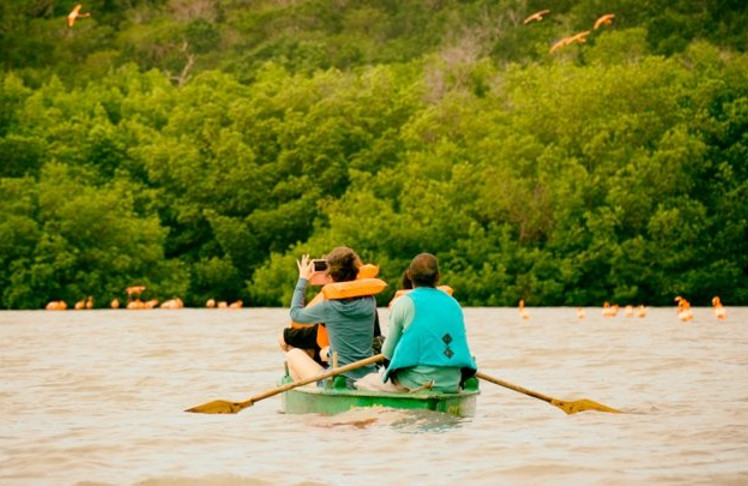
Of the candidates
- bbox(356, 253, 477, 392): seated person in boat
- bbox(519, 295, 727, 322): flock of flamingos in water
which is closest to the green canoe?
bbox(356, 253, 477, 392): seated person in boat

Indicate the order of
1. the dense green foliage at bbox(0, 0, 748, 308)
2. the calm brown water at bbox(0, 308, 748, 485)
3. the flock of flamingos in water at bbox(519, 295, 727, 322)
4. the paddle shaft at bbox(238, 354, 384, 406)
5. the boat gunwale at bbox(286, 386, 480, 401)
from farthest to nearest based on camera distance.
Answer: the dense green foliage at bbox(0, 0, 748, 308) < the flock of flamingos in water at bbox(519, 295, 727, 322) < the paddle shaft at bbox(238, 354, 384, 406) < the boat gunwale at bbox(286, 386, 480, 401) < the calm brown water at bbox(0, 308, 748, 485)

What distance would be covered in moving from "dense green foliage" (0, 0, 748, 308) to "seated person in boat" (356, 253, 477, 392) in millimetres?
32839

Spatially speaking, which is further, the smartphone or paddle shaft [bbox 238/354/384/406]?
the smartphone

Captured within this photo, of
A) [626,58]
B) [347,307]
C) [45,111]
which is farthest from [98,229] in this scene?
[347,307]

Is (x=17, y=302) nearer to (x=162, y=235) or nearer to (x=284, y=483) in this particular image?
(x=162, y=235)

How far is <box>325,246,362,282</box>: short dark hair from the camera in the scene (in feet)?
41.7

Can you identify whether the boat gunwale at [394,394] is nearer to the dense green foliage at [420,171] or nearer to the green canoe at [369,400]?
the green canoe at [369,400]

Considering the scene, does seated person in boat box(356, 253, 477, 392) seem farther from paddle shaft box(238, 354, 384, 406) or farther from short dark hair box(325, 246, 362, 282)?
short dark hair box(325, 246, 362, 282)

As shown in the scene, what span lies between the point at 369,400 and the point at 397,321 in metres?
0.65

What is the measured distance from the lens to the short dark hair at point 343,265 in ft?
Result: 41.7

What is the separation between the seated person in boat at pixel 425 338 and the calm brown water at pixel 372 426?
37cm

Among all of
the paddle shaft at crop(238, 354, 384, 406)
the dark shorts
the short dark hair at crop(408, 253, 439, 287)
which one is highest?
the short dark hair at crop(408, 253, 439, 287)

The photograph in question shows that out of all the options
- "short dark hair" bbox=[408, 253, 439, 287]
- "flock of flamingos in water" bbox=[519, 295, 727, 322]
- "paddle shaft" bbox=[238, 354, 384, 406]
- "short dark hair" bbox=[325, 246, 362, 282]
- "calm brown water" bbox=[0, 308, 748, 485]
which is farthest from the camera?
"flock of flamingos in water" bbox=[519, 295, 727, 322]

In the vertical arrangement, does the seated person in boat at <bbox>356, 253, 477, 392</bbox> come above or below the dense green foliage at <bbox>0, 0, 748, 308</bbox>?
below
